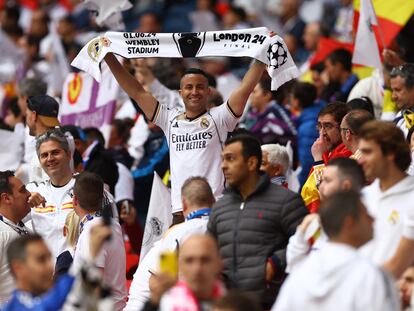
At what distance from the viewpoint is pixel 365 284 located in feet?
29.3

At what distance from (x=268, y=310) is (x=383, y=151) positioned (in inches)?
71.8

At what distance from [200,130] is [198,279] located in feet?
12.0

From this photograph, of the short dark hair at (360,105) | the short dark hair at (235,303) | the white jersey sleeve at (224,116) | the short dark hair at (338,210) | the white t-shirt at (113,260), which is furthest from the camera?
the short dark hair at (360,105)

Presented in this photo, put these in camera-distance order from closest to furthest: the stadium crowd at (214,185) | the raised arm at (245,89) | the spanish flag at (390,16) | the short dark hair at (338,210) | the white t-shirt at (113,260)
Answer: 1. the short dark hair at (338,210)
2. the stadium crowd at (214,185)
3. the white t-shirt at (113,260)
4. the raised arm at (245,89)
5. the spanish flag at (390,16)

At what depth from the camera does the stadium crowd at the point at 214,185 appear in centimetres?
928

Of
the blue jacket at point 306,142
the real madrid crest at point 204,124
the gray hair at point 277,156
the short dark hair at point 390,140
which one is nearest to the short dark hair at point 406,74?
the gray hair at point 277,156

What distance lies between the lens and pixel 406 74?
1366cm

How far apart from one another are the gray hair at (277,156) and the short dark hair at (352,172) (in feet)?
8.97

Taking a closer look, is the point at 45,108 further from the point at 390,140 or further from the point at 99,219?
the point at 390,140

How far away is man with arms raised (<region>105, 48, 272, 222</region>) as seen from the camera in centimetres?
1290

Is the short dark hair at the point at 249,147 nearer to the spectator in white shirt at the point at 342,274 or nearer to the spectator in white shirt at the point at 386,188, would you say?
the spectator in white shirt at the point at 386,188

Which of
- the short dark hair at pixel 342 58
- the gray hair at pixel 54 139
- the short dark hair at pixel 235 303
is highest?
the short dark hair at pixel 342 58

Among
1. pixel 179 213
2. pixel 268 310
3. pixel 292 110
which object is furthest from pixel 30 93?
pixel 268 310

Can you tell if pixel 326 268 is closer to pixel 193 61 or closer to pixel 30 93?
pixel 30 93
